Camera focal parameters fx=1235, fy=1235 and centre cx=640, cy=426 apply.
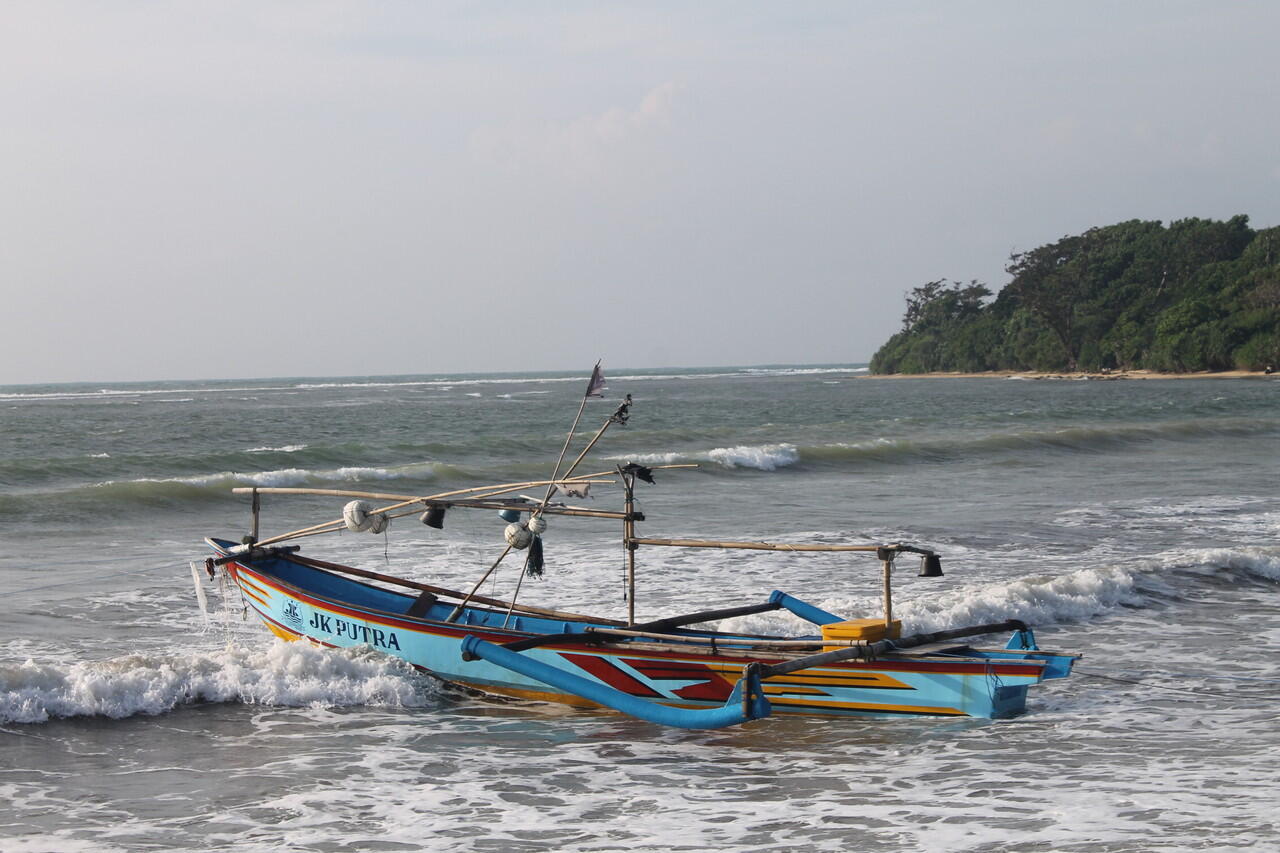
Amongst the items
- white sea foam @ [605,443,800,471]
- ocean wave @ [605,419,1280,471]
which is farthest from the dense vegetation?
white sea foam @ [605,443,800,471]

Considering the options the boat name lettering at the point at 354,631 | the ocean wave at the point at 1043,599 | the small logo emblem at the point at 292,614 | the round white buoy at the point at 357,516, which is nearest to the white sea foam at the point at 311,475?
the small logo emblem at the point at 292,614

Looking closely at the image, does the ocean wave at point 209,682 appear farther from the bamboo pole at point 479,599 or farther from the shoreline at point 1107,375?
the shoreline at point 1107,375

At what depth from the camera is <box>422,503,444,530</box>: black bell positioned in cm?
914

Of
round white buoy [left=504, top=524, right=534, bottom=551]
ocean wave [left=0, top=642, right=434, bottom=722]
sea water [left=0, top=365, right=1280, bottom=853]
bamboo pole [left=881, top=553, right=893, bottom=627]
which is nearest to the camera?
sea water [left=0, top=365, right=1280, bottom=853]

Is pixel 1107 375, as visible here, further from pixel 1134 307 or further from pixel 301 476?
pixel 301 476

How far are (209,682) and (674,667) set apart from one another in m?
3.38

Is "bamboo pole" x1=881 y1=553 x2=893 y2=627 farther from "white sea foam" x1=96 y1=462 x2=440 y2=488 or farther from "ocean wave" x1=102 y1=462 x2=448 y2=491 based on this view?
"white sea foam" x1=96 y1=462 x2=440 y2=488

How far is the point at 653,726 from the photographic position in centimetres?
831

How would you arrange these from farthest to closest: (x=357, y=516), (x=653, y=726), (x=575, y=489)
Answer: (x=357, y=516) < (x=575, y=489) < (x=653, y=726)

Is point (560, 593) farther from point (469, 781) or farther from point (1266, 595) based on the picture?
point (1266, 595)

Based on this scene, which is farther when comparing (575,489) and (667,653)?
(575,489)

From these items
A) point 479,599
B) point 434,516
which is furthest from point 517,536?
point 479,599

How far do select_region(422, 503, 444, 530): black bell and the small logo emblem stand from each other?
1.35 m

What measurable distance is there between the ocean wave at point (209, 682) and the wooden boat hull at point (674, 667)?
0.22 metres
